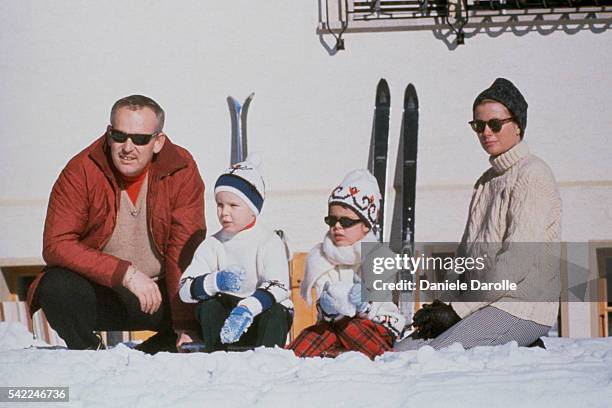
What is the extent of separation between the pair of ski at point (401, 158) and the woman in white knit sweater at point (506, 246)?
0.23 meters

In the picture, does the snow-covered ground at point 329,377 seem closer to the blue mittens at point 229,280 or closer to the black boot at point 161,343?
the black boot at point 161,343

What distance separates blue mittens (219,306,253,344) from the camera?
4551 mm

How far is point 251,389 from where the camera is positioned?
4312 millimetres

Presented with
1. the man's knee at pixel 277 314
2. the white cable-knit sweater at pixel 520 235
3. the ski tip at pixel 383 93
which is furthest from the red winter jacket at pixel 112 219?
the white cable-knit sweater at pixel 520 235

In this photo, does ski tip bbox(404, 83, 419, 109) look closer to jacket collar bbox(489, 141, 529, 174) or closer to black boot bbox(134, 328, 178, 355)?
jacket collar bbox(489, 141, 529, 174)

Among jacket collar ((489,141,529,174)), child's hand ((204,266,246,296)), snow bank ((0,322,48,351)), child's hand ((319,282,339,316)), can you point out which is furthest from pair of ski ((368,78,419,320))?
snow bank ((0,322,48,351))

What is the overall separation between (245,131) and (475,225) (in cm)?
94

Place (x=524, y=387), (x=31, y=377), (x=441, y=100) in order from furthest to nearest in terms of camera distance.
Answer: (x=441, y=100), (x=31, y=377), (x=524, y=387)

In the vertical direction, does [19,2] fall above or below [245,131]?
above

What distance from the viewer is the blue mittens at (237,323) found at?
4551 millimetres

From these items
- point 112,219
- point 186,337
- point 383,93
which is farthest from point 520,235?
point 112,219

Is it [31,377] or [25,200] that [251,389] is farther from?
[25,200]

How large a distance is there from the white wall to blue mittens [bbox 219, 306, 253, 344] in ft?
1.39

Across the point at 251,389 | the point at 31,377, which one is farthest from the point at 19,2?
the point at 251,389
